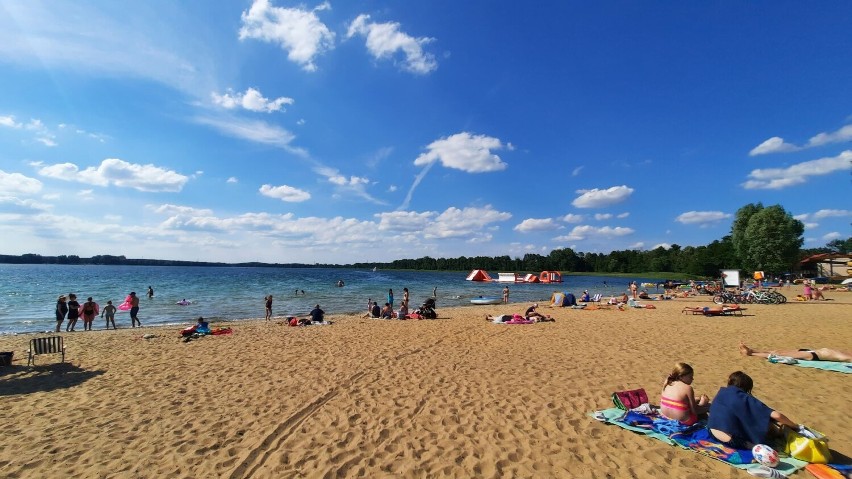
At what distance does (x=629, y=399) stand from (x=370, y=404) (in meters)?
4.27

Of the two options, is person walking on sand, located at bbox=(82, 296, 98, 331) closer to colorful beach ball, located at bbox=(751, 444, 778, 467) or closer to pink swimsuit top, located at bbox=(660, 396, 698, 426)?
pink swimsuit top, located at bbox=(660, 396, 698, 426)

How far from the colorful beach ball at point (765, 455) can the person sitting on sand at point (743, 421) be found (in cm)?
32

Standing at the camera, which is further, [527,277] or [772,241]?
[527,277]

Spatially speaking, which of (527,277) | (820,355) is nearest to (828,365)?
(820,355)

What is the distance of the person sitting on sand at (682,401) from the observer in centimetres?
543

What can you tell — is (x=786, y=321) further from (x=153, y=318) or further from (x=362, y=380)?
(x=153, y=318)

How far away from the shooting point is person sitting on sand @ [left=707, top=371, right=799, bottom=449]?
4750 mm

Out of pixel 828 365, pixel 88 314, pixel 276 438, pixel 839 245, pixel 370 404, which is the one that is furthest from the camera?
pixel 839 245

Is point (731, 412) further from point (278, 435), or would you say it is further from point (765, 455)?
point (278, 435)

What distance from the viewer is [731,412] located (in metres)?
4.96

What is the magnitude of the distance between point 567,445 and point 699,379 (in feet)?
16.4

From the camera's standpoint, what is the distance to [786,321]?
1656 cm

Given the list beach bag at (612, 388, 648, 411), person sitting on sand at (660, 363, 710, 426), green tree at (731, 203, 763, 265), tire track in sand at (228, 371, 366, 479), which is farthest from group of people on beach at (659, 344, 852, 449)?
green tree at (731, 203, 763, 265)

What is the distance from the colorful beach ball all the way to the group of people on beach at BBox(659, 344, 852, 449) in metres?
0.32
